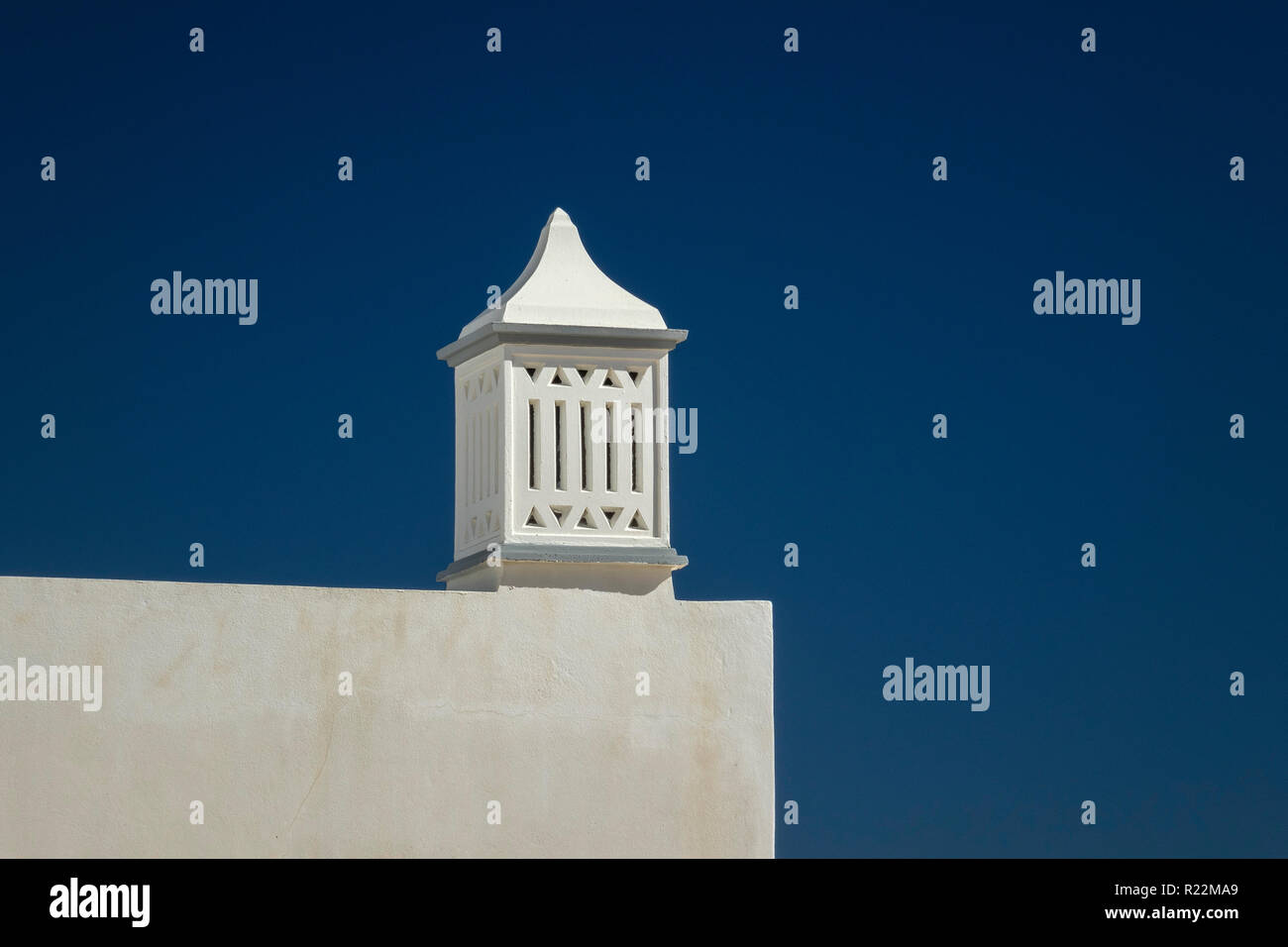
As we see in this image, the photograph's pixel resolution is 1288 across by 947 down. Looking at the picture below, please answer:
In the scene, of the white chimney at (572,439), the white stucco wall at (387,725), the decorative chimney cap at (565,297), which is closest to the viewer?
the white stucco wall at (387,725)

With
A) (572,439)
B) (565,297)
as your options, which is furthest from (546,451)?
(565,297)

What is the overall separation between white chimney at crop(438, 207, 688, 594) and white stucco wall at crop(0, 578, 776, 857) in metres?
0.20

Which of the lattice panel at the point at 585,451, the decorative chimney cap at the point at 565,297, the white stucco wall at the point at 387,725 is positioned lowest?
the white stucco wall at the point at 387,725

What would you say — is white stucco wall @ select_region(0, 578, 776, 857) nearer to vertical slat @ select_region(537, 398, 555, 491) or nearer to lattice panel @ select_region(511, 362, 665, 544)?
lattice panel @ select_region(511, 362, 665, 544)

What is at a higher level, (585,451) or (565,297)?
(565,297)

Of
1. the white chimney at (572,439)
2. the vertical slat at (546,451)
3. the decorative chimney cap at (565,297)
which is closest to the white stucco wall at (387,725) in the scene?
the white chimney at (572,439)

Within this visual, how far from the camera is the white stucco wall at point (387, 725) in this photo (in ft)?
25.7

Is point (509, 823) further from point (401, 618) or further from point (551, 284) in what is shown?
point (551, 284)

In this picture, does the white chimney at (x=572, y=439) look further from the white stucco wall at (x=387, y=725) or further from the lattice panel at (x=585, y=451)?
the white stucco wall at (x=387, y=725)

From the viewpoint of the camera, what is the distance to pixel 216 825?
313 inches

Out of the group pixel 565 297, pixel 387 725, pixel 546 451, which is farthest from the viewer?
pixel 565 297

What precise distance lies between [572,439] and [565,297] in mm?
669

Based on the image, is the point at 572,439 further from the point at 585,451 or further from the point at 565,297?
the point at 565,297

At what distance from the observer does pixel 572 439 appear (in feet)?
29.6
